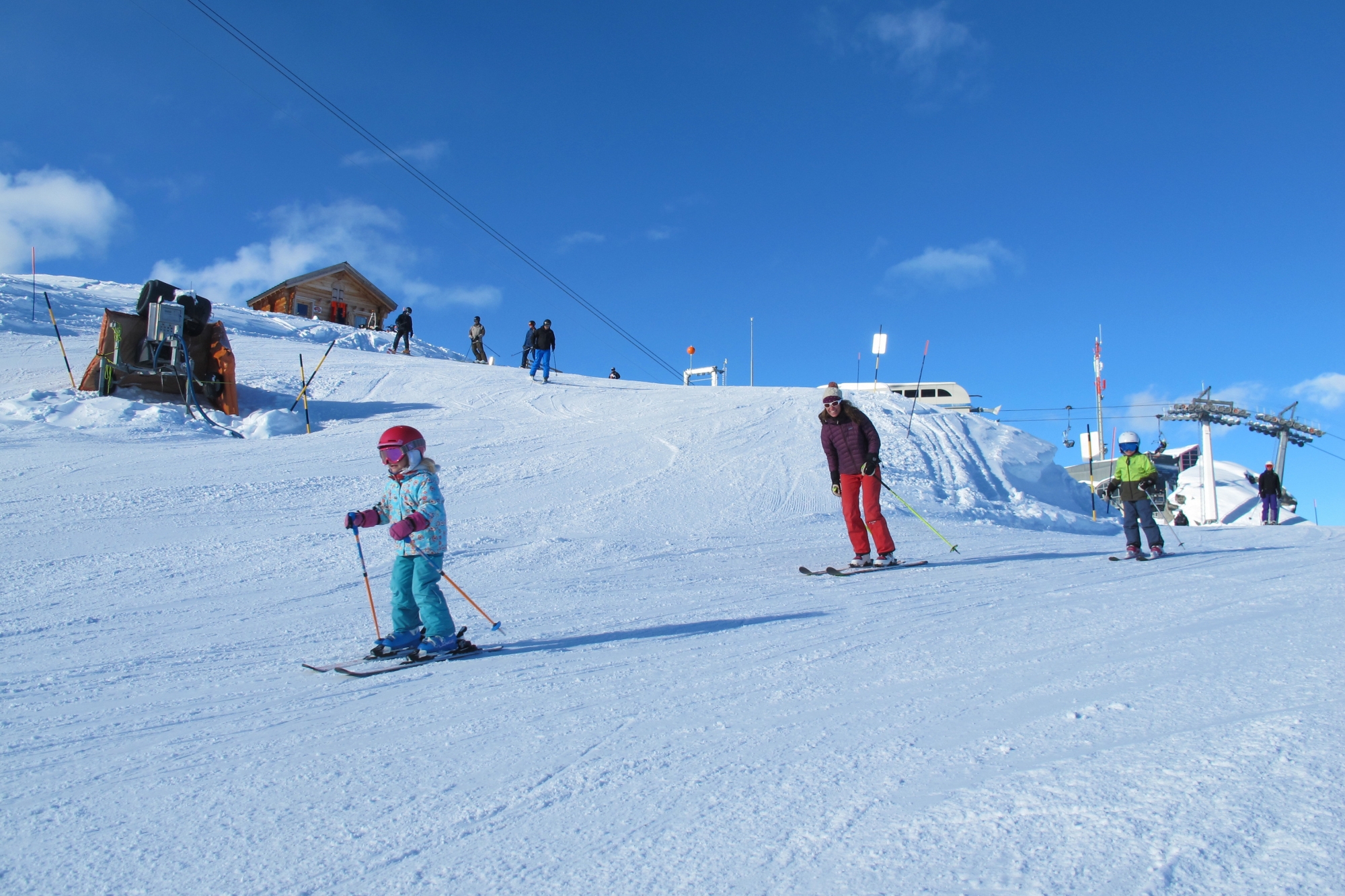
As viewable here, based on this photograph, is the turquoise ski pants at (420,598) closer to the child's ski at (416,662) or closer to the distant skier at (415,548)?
the distant skier at (415,548)

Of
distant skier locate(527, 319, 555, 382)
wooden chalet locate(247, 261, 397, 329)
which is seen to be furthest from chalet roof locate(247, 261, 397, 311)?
distant skier locate(527, 319, 555, 382)

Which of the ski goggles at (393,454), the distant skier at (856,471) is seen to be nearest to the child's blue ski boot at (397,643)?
the ski goggles at (393,454)

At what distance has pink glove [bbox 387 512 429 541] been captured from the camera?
4250 millimetres

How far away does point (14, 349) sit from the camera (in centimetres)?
1753

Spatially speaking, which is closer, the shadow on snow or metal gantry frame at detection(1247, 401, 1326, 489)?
the shadow on snow

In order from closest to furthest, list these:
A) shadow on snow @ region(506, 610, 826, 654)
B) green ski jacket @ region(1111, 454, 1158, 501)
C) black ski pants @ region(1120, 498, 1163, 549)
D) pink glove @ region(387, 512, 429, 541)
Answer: pink glove @ region(387, 512, 429, 541), shadow on snow @ region(506, 610, 826, 654), black ski pants @ region(1120, 498, 1163, 549), green ski jacket @ region(1111, 454, 1158, 501)

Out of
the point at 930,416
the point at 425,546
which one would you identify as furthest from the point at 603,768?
the point at 930,416

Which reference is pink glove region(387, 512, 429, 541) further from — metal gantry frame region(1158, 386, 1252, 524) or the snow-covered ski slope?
metal gantry frame region(1158, 386, 1252, 524)

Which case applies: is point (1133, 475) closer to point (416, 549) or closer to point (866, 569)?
point (866, 569)

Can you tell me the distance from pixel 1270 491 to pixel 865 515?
16804 millimetres

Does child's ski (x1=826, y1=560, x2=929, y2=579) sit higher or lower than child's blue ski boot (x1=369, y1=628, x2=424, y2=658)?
higher

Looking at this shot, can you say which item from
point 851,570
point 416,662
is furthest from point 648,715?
point 851,570

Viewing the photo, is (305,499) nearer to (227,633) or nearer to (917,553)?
(227,633)

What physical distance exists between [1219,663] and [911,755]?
6.77 feet
